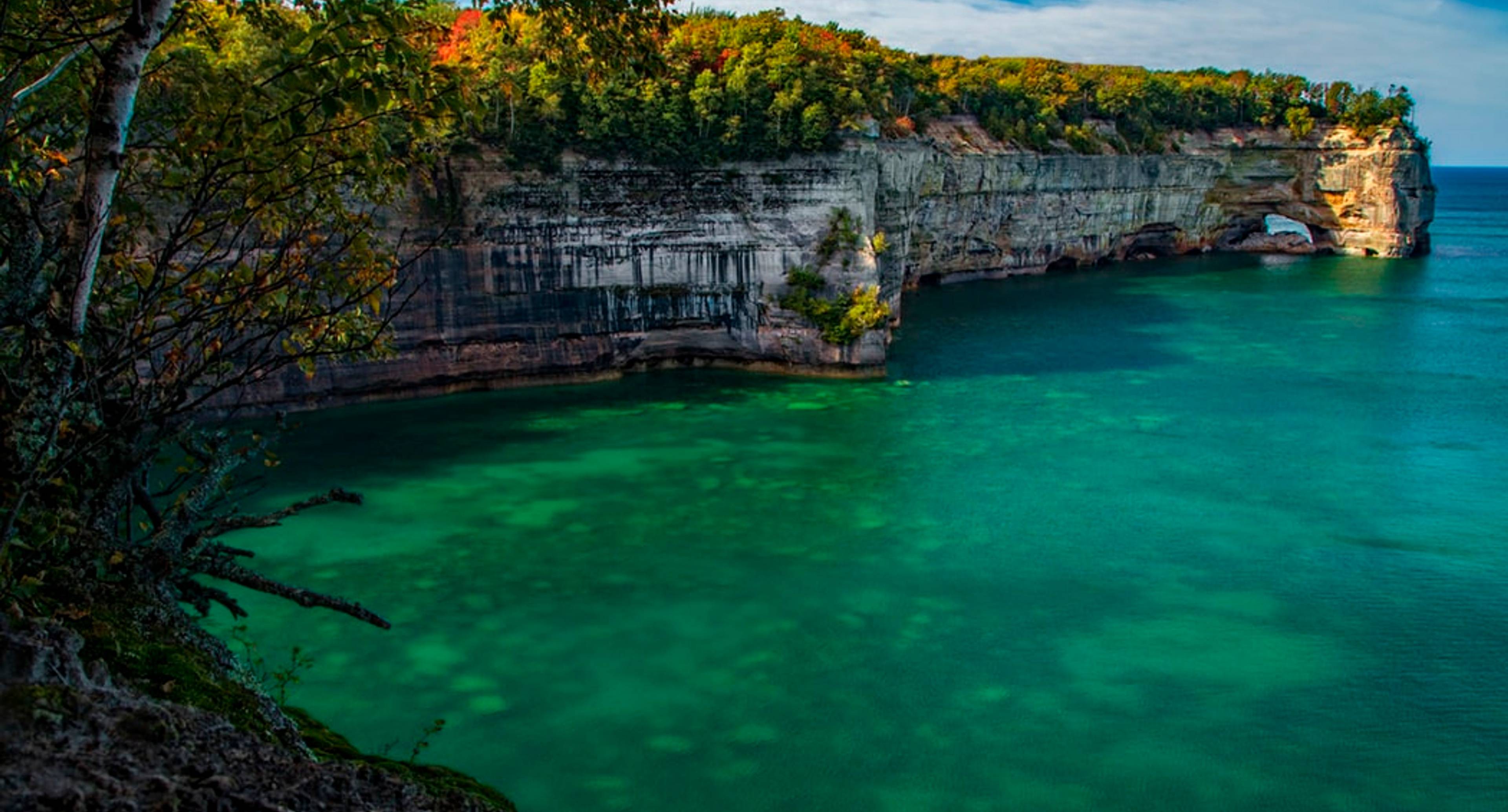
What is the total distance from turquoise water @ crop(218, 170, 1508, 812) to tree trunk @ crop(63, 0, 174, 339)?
10.1 metres

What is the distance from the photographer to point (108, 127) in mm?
4941

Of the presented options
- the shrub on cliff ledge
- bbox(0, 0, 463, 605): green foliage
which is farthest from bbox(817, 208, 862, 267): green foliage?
bbox(0, 0, 463, 605): green foliage

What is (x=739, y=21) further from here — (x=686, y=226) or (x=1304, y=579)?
(x=1304, y=579)

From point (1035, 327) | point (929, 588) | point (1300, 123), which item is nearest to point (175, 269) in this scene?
point (929, 588)

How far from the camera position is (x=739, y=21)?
40.9 meters

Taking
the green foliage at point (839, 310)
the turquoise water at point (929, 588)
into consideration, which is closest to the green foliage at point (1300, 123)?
the turquoise water at point (929, 588)

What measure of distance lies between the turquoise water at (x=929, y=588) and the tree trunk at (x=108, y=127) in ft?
33.0

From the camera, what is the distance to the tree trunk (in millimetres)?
4891

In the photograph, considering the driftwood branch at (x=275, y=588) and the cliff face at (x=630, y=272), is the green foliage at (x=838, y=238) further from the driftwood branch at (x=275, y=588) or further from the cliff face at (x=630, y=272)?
the driftwood branch at (x=275, y=588)

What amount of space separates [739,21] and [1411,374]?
2682cm

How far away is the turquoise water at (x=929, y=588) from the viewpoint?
14.5 m

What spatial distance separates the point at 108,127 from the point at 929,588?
1688 centimetres

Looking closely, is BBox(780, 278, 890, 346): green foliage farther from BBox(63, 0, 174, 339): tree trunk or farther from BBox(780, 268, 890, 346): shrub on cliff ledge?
BBox(63, 0, 174, 339): tree trunk

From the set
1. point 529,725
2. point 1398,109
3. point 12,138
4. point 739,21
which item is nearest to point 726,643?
point 529,725
